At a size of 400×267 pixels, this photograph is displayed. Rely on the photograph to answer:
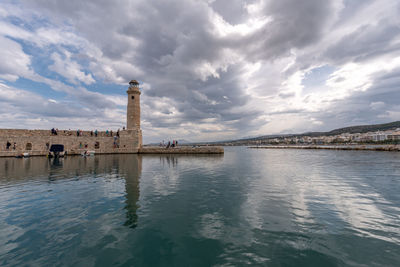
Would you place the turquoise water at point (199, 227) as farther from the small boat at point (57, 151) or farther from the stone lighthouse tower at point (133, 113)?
the stone lighthouse tower at point (133, 113)

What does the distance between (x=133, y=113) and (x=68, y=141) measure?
13455 mm

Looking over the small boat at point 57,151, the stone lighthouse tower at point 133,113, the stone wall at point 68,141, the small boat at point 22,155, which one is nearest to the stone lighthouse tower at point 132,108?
the stone lighthouse tower at point 133,113

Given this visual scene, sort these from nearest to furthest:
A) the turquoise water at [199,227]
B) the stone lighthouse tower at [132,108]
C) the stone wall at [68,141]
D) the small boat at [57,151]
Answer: the turquoise water at [199,227] → the stone wall at [68,141] → the small boat at [57,151] → the stone lighthouse tower at [132,108]

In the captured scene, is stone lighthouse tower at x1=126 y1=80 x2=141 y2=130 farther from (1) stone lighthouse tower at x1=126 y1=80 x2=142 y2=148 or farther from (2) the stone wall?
(2) the stone wall

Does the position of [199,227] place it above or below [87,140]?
below

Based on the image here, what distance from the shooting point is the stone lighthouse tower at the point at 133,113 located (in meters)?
35.1

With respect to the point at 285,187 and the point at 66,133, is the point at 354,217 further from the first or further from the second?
the point at 66,133

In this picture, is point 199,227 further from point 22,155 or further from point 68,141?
point 68,141

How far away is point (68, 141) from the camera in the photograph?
108 ft

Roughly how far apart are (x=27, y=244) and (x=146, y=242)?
128 inches

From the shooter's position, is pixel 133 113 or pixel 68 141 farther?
pixel 133 113

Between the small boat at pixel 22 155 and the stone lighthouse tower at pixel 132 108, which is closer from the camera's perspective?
the small boat at pixel 22 155

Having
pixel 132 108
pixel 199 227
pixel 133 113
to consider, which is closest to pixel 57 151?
pixel 133 113

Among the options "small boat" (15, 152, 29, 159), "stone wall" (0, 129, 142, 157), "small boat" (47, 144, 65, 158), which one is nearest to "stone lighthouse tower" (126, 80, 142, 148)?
"stone wall" (0, 129, 142, 157)
